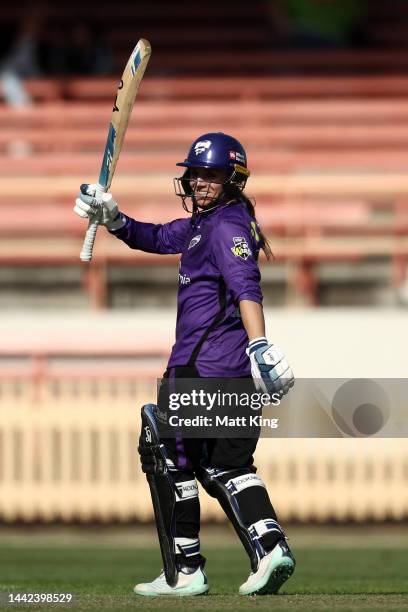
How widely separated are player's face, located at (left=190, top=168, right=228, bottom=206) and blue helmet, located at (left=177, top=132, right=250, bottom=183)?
48 mm

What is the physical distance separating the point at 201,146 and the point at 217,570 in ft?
11.6

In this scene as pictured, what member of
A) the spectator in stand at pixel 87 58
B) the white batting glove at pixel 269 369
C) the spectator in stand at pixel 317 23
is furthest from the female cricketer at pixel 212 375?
the spectator in stand at pixel 317 23

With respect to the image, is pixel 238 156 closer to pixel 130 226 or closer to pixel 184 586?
pixel 130 226

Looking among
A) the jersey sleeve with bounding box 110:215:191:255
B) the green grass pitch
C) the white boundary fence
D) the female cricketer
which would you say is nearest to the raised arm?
the jersey sleeve with bounding box 110:215:191:255

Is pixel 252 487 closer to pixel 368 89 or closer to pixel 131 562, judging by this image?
A: pixel 131 562

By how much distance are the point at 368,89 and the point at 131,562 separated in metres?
8.36

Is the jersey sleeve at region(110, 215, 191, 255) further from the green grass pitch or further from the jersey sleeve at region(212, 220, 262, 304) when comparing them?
the green grass pitch

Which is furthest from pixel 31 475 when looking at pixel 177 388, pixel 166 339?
pixel 177 388

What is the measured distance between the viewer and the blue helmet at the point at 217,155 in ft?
19.0

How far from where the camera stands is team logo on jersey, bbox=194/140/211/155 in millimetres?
5820

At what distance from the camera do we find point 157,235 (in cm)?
616

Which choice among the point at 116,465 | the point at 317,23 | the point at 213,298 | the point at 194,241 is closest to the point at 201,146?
the point at 194,241

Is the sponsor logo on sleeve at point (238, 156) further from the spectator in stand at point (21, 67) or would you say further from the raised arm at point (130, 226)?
the spectator in stand at point (21, 67)

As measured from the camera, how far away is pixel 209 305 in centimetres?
571
